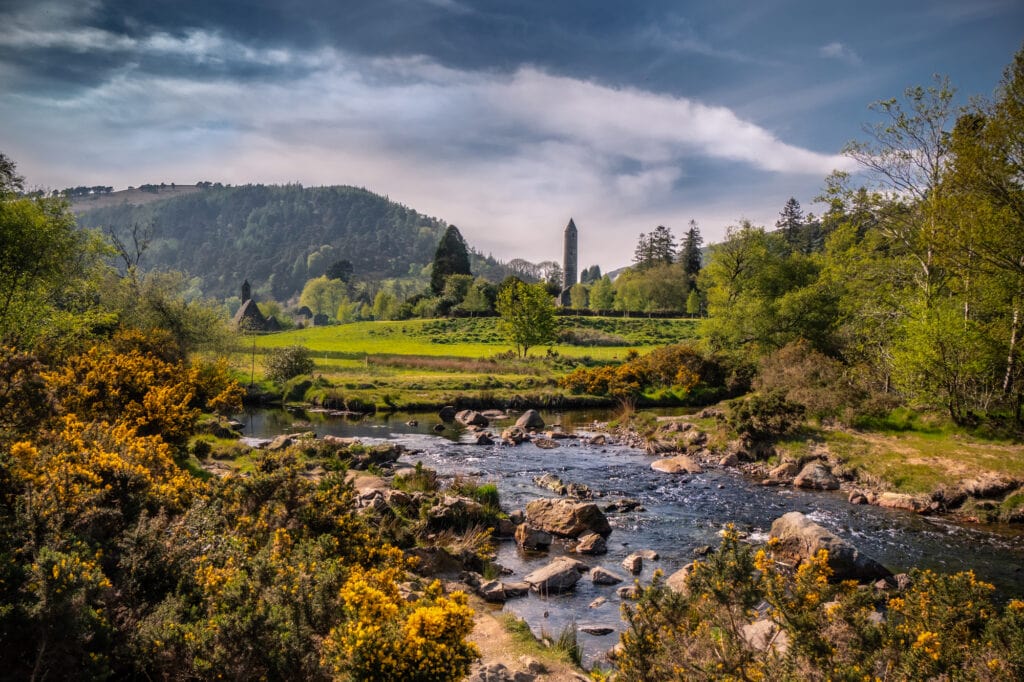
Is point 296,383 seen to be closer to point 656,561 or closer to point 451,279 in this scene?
point 656,561

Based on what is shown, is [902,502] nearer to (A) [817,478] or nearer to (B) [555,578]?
(A) [817,478]

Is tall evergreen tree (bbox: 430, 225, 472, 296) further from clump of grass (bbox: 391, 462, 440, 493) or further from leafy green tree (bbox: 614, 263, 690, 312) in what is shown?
clump of grass (bbox: 391, 462, 440, 493)

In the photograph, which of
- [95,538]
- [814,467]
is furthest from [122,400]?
[814,467]

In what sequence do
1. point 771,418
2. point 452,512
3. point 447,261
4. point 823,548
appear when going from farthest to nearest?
point 447,261 < point 771,418 < point 452,512 < point 823,548

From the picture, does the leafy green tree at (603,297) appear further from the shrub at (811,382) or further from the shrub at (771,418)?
the shrub at (771,418)

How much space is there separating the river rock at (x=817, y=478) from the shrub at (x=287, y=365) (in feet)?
136

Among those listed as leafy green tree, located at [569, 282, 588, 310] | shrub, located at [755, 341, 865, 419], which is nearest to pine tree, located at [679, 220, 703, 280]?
leafy green tree, located at [569, 282, 588, 310]

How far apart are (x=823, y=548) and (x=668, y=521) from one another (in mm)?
5760

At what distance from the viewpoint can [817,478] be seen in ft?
77.9

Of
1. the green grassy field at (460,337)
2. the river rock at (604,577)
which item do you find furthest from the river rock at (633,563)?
the green grassy field at (460,337)

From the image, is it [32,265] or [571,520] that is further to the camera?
[32,265]

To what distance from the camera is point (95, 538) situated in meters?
8.93

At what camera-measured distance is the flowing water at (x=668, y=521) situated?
45.3 ft

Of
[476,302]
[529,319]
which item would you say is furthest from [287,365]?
[476,302]
